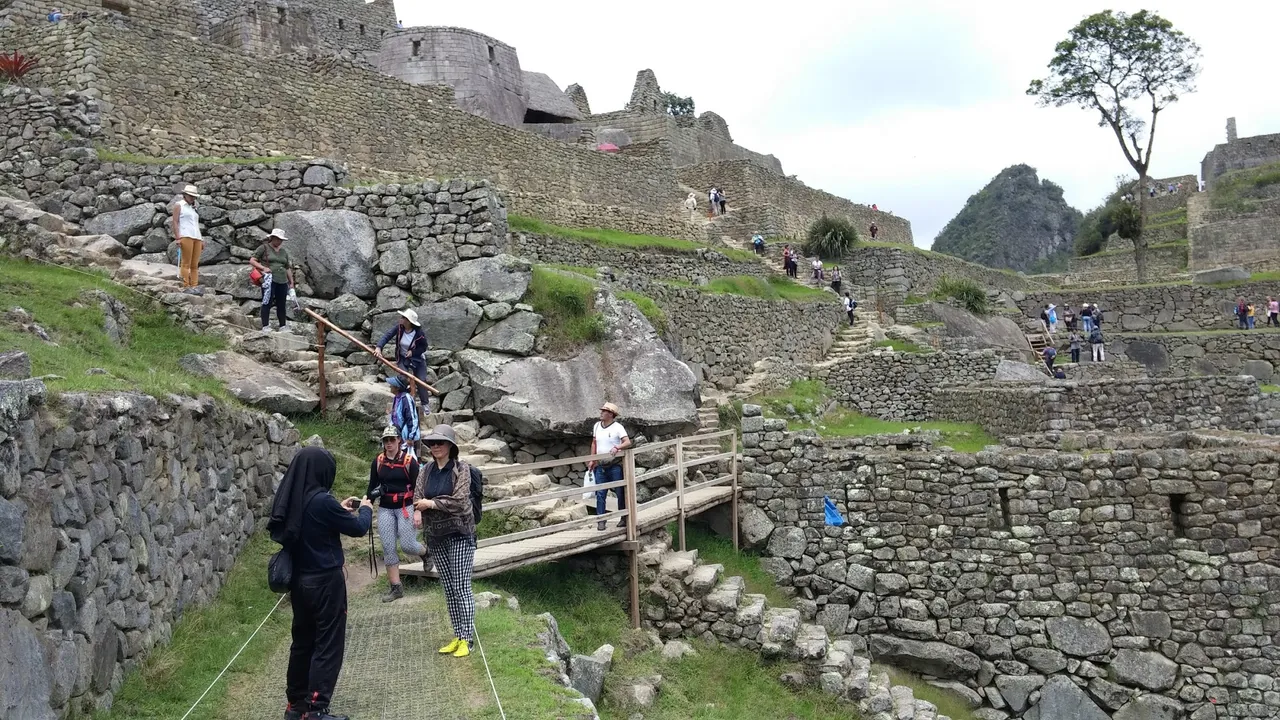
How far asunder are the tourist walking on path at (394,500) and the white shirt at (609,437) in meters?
3.11

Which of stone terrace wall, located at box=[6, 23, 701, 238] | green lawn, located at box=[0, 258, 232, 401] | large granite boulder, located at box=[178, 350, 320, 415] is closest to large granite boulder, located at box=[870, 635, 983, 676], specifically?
large granite boulder, located at box=[178, 350, 320, 415]

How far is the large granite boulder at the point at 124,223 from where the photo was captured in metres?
14.4

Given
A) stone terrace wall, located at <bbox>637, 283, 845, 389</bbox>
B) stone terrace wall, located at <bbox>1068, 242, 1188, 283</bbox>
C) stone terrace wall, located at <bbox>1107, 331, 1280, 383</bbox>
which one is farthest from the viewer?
stone terrace wall, located at <bbox>1068, 242, 1188, 283</bbox>

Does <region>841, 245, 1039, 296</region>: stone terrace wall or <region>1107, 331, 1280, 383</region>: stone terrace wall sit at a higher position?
<region>841, 245, 1039, 296</region>: stone terrace wall

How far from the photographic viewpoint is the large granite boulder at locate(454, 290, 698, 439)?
13.2m

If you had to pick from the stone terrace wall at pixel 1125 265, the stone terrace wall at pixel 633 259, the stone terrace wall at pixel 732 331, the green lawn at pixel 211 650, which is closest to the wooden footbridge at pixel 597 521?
the green lawn at pixel 211 650

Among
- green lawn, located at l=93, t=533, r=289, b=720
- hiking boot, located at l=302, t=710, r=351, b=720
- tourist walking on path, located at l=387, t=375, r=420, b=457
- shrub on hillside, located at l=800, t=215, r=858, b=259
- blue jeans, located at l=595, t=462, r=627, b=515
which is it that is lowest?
hiking boot, located at l=302, t=710, r=351, b=720

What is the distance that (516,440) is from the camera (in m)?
13.4

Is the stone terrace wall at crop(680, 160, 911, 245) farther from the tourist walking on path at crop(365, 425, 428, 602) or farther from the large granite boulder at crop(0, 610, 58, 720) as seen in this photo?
the large granite boulder at crop(0, 610, 58, 720)

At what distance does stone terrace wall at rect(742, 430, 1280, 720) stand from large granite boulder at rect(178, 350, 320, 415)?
6.51m

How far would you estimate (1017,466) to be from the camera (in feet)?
38.1

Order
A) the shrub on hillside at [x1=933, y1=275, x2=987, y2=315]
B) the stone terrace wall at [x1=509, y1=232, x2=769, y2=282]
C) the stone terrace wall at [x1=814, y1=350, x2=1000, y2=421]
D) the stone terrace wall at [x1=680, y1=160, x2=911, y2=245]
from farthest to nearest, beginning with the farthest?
1. the stone terrace wall at [x1=680, y1=160, x2=911, y2=245]
2. the shrub on hillside at [x1=933, y1=275, x2=987, y2=315]
3. the stone terrace wall at [x1=814, y1=350, x2=1000, y2=421]
4. the stone terrace wall at [x1=509, y1=232, x2=769, y2=282]

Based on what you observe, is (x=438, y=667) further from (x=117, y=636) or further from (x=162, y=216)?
(x=162, y=216)

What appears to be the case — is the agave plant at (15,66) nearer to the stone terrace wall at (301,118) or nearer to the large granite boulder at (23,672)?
the stone terrace wall at (301,118)
